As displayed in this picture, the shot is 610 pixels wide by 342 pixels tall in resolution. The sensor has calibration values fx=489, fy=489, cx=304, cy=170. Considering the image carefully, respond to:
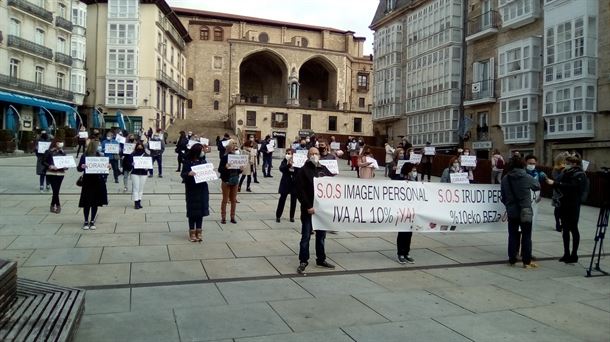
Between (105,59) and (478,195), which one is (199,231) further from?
(105,59)

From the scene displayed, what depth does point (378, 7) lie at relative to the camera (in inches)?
1809

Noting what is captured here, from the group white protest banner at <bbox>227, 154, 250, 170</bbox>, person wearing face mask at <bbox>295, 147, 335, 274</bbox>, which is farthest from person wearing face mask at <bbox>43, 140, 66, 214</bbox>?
person wearing face mask at <bbox>295, 147, 335, 274</bbox>

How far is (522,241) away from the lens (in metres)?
8.02

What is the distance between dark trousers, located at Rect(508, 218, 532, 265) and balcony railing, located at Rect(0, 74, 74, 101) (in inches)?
1656

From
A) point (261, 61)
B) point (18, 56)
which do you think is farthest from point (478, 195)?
point (261, 61)

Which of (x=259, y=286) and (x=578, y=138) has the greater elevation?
(x=578, y=138)

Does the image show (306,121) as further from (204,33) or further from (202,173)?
(202,173)

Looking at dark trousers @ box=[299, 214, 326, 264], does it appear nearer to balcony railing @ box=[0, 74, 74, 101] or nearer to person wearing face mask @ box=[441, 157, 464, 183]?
person wearing face mask @ box=[441, 157, 464, 183]

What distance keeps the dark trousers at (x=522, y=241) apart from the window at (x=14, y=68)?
44471 mm

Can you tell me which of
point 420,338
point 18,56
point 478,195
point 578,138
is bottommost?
point 420,338

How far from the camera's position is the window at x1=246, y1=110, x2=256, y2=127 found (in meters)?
59.5

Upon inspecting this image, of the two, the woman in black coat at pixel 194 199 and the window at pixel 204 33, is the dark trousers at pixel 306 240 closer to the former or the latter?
the woman in black coat at pixel 194 199

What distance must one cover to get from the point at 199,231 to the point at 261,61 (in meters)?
66.8

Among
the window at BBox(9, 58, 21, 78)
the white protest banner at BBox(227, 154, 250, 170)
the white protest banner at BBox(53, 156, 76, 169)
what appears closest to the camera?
the white protest banner at BBox(227, 154, 250, 170)
